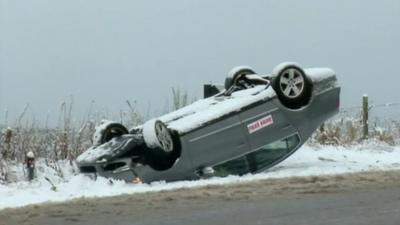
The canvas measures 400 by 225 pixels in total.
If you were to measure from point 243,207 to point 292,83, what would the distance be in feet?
16.1

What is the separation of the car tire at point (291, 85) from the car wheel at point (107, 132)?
2.91 metres

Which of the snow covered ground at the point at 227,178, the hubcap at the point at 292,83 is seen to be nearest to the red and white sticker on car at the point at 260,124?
the hubcap at the point at 292,83

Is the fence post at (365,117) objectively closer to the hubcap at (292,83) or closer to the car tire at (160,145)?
the hubcap at (292,83)

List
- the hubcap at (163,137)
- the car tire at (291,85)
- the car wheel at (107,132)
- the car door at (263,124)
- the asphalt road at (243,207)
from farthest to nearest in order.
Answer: the car tire at (291,85), the car wheel at (107,132), the car door at (263,124), the hubcap at (163,137), the asphalt road at (243,207)

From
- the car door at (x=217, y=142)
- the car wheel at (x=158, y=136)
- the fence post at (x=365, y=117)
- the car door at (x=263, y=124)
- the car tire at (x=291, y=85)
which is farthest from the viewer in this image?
the fence post at (x=365, y=117)

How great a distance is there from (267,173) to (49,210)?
5.18m

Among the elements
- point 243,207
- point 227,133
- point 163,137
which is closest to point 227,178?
point 227,133

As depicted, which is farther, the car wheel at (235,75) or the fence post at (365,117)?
the fence post at (365,117)

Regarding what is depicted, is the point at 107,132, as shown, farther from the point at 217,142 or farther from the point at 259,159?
the point at 259,159

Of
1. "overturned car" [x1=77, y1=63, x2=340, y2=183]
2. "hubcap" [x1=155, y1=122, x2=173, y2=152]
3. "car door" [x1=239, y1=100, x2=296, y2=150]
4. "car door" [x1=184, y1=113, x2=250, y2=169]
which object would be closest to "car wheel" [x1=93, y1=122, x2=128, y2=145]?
"overturned car" [x1=77, y1=63, x2=340, y2=183]

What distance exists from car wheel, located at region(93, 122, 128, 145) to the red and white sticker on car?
229 cm

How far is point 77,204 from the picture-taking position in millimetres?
9398

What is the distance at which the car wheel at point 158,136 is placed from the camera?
38.5 ft

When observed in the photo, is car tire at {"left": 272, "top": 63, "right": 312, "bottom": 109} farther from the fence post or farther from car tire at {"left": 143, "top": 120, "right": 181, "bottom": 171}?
the fence post
